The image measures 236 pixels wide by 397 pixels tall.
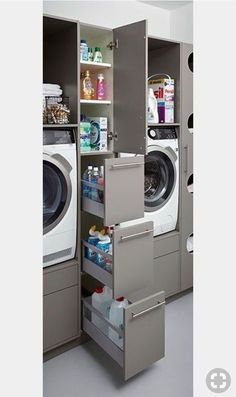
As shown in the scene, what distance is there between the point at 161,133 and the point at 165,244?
868mm

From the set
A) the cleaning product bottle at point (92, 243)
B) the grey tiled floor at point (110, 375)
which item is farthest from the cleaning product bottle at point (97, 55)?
the grey tiled floor at point (110, 375)

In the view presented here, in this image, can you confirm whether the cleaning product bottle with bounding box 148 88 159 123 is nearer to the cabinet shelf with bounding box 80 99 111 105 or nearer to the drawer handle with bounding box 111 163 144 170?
→ the cabinet shelf with bounding box 80 99 111 105

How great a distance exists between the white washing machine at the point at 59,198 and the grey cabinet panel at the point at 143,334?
594 mm

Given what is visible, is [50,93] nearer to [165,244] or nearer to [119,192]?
[119,192]

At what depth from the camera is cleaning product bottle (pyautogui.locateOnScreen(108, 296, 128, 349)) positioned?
88.8 inches

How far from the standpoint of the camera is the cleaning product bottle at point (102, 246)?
235cm

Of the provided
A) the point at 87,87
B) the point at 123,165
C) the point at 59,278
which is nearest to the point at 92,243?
the point at 59,278

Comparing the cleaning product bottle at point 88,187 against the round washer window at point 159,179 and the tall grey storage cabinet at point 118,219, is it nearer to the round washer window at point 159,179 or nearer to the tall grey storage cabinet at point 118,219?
the tall grey storage cabinet at point 118,219

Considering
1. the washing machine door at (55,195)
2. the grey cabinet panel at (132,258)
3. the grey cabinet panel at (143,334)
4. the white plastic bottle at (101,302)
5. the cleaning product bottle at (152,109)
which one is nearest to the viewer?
the grey cabinet panel at (143,334)

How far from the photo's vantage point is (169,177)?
3.10 meters
